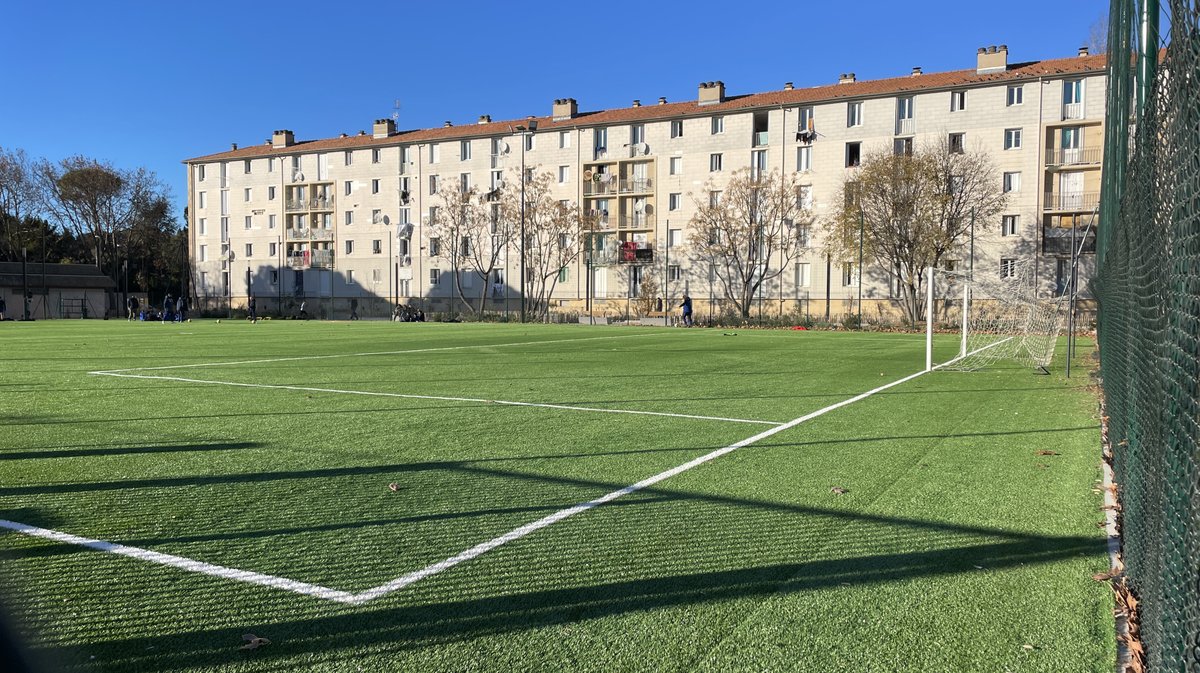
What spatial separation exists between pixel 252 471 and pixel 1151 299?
609 centimetres

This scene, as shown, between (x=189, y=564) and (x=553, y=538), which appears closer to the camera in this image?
(x=189, y=564)

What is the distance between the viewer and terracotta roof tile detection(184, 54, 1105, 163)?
55.4 meters

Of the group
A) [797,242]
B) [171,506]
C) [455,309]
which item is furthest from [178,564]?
[455,309]

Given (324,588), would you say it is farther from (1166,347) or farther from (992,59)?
(992,59)

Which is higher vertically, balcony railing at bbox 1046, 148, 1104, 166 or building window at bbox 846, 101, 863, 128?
building window at bbox 846, 101, 863, 128

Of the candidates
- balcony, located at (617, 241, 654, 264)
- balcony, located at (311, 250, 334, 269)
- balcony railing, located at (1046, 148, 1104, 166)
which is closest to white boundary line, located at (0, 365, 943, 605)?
balcony railing, located at (1046, 148, 1104, 166)

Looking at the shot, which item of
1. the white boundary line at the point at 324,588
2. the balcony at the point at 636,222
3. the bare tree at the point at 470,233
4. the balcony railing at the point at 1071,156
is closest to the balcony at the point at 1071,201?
the balcony railing at the point at 1071,156

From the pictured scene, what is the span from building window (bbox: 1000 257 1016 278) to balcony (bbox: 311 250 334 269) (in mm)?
56820

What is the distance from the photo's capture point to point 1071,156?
2114 inches

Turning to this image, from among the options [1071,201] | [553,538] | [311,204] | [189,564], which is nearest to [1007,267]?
[1071,201]

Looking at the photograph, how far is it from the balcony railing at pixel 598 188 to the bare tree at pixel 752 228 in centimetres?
849

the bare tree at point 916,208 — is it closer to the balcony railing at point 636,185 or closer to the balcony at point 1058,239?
the balcony at point 1058,239

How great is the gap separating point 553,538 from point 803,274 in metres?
59.3

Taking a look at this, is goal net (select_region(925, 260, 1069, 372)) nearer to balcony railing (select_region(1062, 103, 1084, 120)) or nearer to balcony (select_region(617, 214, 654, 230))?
balcony railing (select_region(1062, 103, 1084, 120))
